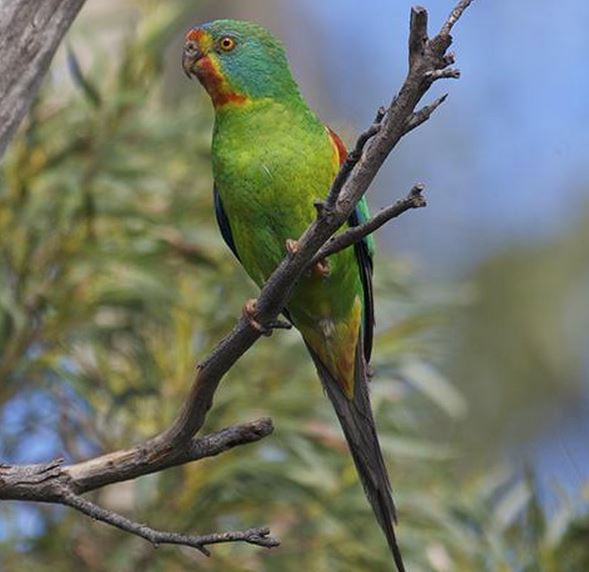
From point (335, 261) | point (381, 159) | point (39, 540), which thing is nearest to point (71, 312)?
point (39, 540)

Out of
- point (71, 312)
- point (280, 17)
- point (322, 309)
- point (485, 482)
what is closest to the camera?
point (322, 309)

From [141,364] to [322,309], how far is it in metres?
1.34

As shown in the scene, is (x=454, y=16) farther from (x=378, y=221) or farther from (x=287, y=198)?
(x=287, y=198)

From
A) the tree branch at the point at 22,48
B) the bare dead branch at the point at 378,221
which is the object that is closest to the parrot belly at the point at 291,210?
the tree branch at the point at 22,48

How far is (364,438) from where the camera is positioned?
12.0 feet

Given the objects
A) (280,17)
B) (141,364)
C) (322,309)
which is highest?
(280,17)

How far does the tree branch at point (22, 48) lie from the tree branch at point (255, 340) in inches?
35.0

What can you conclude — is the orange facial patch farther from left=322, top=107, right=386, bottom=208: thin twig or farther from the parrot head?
left=322, top=107, right=386, bottom=208: thin twig

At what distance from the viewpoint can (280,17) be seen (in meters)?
9.87

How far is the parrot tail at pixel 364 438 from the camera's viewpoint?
3.46 meters

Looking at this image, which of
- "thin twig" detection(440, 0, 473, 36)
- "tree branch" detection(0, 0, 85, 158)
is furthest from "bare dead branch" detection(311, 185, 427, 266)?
"tree branch" detection(0, 0, 85, 158)

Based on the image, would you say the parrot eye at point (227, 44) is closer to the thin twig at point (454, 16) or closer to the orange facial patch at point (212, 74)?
the orange facial patch at point (212, 74)

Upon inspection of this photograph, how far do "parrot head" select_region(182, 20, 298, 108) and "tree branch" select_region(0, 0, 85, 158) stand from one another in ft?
1.52

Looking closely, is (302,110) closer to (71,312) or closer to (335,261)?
(335,261)
